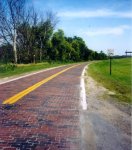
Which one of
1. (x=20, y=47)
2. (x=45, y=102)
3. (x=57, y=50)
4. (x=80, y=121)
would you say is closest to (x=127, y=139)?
(x=80, y=121)

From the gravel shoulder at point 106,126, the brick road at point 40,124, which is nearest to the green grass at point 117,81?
the gravel shoulder at point 106,126

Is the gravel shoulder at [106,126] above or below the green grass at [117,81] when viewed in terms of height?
above

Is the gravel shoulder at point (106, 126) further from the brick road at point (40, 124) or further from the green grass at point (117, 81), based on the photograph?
the green grass at point (117, 81)

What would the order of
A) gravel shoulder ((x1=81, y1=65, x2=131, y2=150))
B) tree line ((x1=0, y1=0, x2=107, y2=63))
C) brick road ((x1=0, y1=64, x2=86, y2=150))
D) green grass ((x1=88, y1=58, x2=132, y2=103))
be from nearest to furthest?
brick road ((x1=0, y1=64, x2=86, y2=150)) < gravel shoulder ((x1=81, y1=65, x2=131, y2=150)) < green grass ((x1=88, y1=58, x2=132, y2=103)) < tree line ((x1=0, y1=0, x2=107, y2=63))

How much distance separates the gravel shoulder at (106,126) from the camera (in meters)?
5.34

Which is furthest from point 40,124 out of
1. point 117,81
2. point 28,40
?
point 28,40

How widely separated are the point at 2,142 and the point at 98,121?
278 cm

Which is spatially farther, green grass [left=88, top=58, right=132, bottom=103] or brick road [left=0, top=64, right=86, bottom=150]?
green grass [left=88, top=58, right=132, bottom=103]

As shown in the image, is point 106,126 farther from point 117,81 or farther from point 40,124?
point 117,81

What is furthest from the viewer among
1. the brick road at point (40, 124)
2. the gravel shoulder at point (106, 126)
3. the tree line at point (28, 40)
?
the tree line at point (28, 40)

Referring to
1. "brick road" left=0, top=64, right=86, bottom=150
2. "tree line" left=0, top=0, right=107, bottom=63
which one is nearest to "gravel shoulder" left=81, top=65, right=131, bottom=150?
"brick road" left=0, top=64, right=86, bottom=150

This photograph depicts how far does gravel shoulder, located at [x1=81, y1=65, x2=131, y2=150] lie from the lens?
5.34m

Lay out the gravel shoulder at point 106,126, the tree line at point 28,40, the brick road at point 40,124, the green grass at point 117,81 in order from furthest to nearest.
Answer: the tree line at point 28,40 < the green grass at point 117,81 < the gravel shoulder at point 106,126 < the brick road at point 40,124

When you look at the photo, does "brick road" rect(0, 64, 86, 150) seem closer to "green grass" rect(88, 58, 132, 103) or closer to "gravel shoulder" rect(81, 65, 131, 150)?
"gravel shoulder" rect(81, 65, 131, 150)
